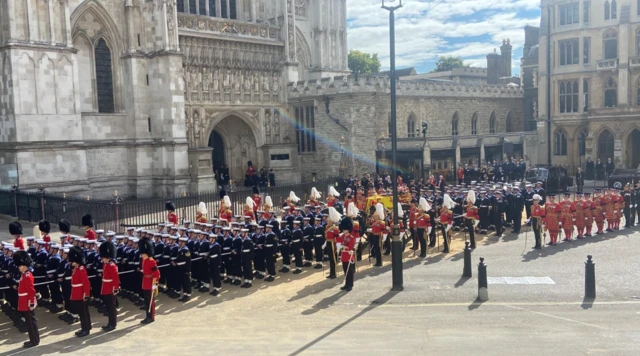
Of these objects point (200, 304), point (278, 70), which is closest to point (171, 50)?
point (278, 70)

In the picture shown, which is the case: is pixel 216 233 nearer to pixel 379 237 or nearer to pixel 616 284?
pixel 379 237

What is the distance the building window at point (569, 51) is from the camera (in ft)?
129

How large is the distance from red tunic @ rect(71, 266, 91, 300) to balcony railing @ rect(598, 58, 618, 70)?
3620 centimetres

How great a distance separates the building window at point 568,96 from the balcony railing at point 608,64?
2178mm

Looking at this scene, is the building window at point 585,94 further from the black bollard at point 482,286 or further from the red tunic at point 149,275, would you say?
the red tunic at point 149,275

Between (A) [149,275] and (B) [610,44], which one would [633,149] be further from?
(A) [149,275]

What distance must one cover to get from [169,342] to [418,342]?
14.0ft

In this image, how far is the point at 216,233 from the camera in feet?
48.3

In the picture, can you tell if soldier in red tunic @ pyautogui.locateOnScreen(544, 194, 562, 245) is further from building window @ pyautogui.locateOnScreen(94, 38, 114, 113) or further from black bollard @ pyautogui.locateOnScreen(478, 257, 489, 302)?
building window @ pyautogui.locateOnScreen(94, 38, 114, 113)

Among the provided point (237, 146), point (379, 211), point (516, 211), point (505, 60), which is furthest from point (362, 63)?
point (379, 211)

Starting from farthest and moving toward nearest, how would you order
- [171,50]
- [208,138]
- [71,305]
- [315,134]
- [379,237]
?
[315,134] < [208,138] < [171,50] < [379,237] < [71,305]

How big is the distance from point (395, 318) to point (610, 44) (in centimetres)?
3423

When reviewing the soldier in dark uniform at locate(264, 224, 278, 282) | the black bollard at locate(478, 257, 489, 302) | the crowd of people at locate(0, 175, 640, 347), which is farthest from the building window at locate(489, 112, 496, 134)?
the black bollard at locate(478, 257, 489, 302)

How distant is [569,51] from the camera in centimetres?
3966
